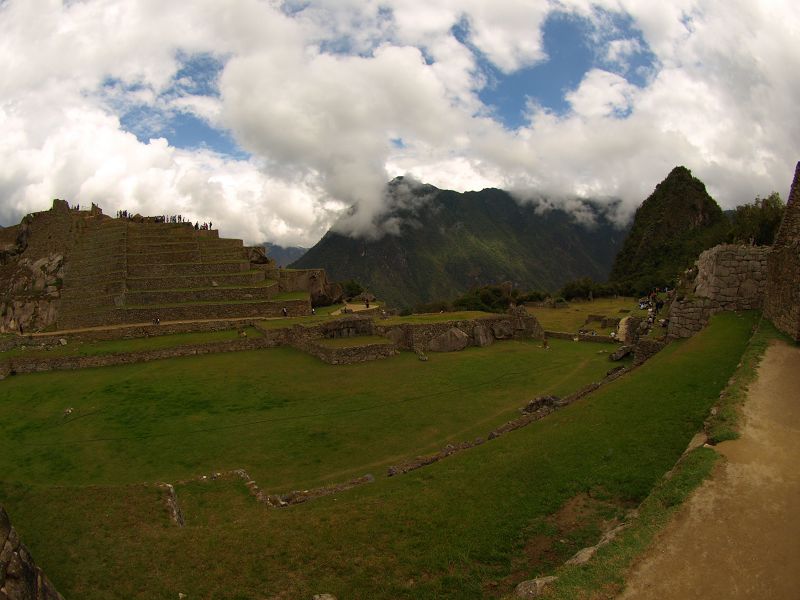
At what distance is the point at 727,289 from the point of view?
51.5 ft

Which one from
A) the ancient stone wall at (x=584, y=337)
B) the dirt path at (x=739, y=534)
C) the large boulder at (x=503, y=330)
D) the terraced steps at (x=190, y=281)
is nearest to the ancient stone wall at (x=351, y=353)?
the large boulder at (x=503, y=330)

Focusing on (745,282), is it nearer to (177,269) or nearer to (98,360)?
(98,360)

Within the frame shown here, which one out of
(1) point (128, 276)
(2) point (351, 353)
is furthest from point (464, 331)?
(1) point (128, 276)

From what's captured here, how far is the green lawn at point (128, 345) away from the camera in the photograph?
2222cm

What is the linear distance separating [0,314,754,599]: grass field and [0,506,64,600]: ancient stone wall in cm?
108

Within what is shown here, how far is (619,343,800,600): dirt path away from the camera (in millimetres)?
4324

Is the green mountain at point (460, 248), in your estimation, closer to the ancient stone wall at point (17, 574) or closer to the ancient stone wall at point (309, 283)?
the ancient stone wall at point (309, 283)

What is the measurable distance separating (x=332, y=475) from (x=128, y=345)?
53.6ft

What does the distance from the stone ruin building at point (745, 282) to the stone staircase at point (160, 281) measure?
2133 cm

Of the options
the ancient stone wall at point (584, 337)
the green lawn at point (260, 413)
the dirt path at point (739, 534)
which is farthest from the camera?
the ancient stone wall at point (584, 337)

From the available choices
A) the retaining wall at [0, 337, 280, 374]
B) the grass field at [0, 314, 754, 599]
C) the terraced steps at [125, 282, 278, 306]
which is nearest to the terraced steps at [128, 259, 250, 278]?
the terraced steps at [125, 282, 278, 306]

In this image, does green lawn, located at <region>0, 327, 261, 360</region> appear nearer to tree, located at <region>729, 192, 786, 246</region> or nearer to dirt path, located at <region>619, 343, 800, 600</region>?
dirt path, located at <region>619, 343, 800, 600</region>

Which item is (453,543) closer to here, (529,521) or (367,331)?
(529,521)

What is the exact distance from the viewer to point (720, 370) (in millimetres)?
10531
